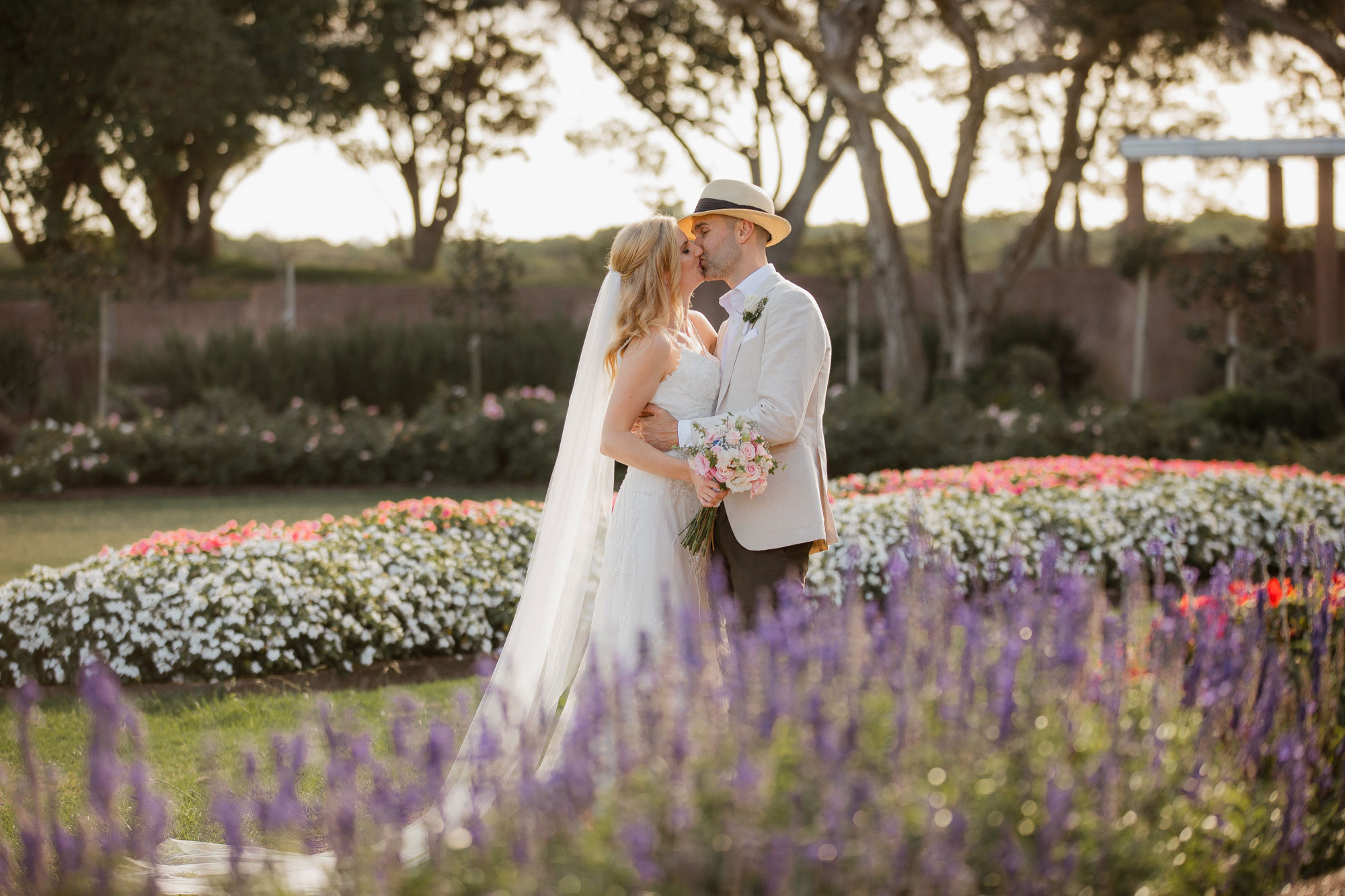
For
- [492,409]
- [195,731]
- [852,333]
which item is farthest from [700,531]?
[852,333]

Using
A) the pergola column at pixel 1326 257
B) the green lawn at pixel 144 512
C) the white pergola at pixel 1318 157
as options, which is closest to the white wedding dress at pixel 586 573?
the green lawn at pixel 144 512

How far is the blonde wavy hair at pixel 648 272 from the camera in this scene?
382cm

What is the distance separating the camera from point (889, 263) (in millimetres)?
17594

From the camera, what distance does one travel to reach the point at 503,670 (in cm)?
404

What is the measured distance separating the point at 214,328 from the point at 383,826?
17.2 metres

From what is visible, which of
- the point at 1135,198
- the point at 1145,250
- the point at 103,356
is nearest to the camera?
the point at 103,356

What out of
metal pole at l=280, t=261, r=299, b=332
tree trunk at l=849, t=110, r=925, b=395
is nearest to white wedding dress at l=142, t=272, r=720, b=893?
tree trunk at l=849, t=110, r=925, b=395

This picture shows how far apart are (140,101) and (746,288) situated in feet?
72.0

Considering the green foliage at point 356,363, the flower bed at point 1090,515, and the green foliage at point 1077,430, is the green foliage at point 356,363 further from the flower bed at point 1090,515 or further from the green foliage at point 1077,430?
the flower bed at point 1090,515

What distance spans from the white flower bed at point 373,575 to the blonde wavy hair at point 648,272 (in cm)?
154

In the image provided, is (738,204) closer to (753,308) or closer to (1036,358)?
(753,308)

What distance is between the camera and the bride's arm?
12.5 feet

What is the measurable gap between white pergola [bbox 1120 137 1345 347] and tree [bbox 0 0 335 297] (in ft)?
53.7

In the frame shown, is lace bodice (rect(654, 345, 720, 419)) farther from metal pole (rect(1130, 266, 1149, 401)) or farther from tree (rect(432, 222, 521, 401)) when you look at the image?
metal pole (rect(1130, 266, 1149, 401))
